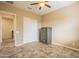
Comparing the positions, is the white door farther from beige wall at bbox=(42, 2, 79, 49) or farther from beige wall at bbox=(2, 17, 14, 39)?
beige wall at bbox=(2, 17, 14, 39)

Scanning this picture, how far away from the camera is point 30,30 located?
681cm

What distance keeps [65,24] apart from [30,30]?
112 inches

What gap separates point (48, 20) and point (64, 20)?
1663 millimetres

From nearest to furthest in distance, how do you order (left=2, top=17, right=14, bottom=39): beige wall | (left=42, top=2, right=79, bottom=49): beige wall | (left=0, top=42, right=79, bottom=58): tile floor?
1. (left=0, top=42, right=79, bottom=58): tile floor
2. (left=42, top=2, right=79, bottom=49): beige wall
3. (left=2, top=17, right=14, bottom=39): beige wall

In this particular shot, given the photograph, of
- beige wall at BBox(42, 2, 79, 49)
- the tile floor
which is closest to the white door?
beige wall at BBox(42, 2, 79, 49)

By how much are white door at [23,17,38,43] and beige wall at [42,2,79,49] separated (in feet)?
4.21

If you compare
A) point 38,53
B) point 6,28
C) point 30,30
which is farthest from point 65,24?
point 6,28

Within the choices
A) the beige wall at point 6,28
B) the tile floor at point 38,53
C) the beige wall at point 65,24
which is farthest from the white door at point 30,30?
the beige wall at point 6,28

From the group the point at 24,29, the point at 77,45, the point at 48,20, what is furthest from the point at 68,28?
the point at 24,29

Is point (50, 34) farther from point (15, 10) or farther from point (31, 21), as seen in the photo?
point (15, 10)

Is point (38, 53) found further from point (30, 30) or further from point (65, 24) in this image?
point (30, 30)

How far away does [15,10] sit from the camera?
5.30 metres

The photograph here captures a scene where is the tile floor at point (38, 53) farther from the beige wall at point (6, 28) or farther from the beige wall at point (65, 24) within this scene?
the beige wall at point (6, 28)

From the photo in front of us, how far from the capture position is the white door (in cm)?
627
